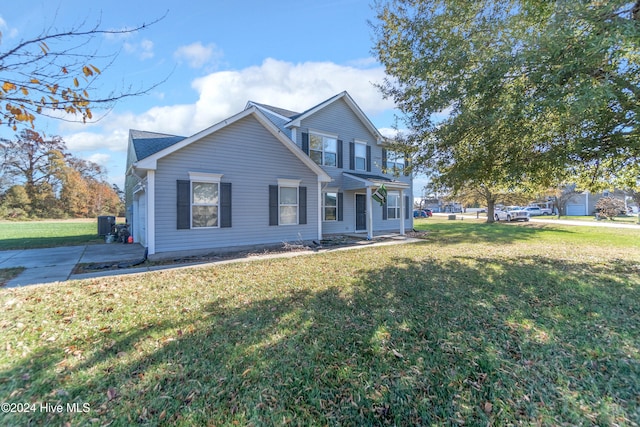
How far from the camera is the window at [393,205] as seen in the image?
1608 centimetres

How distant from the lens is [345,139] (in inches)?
576

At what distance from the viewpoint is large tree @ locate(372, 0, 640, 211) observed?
16.6 ft

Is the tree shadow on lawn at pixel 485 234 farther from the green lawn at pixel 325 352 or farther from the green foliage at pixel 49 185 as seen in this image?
the green foliage at pixel 49 185

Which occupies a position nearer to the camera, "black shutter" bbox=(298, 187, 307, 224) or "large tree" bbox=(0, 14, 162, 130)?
"large tree" bbox=(0, 14, 162, 130)

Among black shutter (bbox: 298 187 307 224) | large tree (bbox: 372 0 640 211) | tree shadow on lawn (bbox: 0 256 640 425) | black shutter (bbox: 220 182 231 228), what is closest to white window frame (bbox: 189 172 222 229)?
black shutter (bbox: 220 182 231 228)

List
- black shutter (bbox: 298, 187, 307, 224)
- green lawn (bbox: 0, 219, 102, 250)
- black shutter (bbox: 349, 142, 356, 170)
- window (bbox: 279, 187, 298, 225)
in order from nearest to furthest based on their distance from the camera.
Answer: window (bbox: 279, 187, 298, 225) → black shutter (bbox: 298, 187, 307, 224) → green lawn (bbox: 0, 219, 102, 250) → black shutter (bbox: 349, 142, 356, 170)

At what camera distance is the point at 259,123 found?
398 inches

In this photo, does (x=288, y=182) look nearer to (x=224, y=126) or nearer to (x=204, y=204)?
(x=224, y=126)

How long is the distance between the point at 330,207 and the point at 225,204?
5991 mm

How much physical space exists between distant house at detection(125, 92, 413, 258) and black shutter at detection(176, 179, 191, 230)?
1.1 inches

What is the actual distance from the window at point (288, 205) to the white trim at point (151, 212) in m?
4.35

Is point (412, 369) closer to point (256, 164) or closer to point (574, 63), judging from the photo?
point (574, 63)

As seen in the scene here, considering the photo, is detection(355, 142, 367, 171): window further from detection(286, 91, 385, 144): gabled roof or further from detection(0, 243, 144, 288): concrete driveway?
detection(0, 243, 144, 288): concrete driveway

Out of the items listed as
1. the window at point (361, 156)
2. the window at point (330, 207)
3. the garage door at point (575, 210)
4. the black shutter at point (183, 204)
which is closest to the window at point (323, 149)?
the window at point (361, 156)
